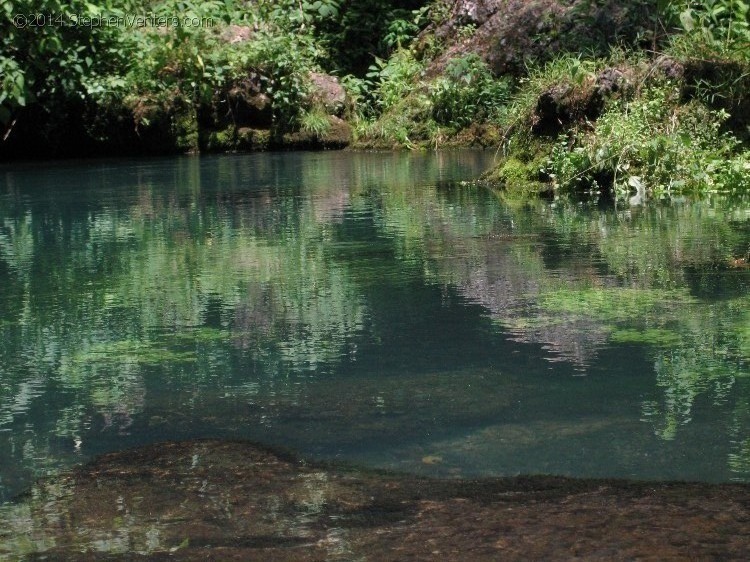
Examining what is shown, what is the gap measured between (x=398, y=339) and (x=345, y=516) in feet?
5.31

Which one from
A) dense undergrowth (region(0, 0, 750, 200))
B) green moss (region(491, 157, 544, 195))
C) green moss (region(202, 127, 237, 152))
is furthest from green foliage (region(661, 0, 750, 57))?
green moss (region(202, 127, 237, 152))

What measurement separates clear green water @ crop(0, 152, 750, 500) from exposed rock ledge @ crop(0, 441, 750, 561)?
5.7 inches

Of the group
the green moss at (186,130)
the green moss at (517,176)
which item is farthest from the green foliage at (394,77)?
the green moss at (517,176)

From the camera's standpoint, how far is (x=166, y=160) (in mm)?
14383

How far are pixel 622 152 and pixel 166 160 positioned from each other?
7593 mm

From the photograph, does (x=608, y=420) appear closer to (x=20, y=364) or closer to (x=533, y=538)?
(x=533, y=538)

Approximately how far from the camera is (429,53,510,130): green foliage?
15.8 meters

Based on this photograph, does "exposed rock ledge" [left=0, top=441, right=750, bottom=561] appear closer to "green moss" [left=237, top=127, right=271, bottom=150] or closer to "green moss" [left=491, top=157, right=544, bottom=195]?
"green moss" [left=491, top=157, right=544, bottom=195]

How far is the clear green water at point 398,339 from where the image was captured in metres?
2.95

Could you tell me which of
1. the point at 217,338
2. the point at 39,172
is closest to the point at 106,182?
the point at 39,172

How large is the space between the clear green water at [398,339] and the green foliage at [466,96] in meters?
8.36

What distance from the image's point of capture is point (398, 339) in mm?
4012

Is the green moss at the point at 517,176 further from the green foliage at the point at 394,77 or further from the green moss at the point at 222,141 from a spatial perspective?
the green foliage at the point at 394,77

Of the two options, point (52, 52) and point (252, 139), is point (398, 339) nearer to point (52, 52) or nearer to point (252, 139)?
point (252, 139)
